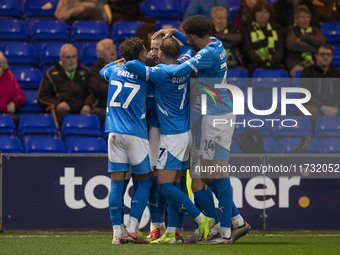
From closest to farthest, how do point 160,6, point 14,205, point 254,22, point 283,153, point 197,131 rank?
point 197,131 → point 14,205 → point 283,153 → point 254,22 → point 160,6

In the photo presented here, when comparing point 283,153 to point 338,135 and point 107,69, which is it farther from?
point 107,69

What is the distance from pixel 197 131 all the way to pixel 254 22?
458 centimetres

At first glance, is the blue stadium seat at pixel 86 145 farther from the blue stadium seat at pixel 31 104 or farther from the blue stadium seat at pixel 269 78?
the blue stadium seat at pixel 269 78

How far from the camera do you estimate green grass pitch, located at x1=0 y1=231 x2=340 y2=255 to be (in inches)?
277

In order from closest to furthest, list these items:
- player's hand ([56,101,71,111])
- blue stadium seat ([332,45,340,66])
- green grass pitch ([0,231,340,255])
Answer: green grass pitch ([0,231,340,255]) → player's hand ([56,101,71,111]) → blue stadium seat ([332,45,340,66])

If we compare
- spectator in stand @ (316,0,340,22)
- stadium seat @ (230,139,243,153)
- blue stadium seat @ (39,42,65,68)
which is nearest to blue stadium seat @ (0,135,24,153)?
blue stadium seat @ (39,42,65,68)

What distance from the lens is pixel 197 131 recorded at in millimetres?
8031

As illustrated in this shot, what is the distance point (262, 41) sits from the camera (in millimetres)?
12094

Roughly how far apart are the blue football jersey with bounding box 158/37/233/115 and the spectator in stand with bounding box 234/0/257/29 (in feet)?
16.0

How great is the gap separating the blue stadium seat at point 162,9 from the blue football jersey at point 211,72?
523cm

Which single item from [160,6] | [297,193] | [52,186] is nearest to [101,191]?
[52,186]

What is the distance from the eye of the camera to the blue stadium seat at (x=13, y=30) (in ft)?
41.4

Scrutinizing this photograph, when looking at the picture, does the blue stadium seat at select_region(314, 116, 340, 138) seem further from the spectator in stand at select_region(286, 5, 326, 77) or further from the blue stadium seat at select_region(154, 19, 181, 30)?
the blue stadium seat at select_region(154, 19, 181, 30)

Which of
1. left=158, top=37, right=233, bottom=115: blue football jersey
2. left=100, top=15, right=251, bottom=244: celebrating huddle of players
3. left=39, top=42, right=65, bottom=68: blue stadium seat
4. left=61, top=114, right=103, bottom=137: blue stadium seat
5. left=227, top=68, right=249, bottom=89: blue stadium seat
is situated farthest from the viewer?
left=39, top=42, right=65, bottom=68: blue stadium seat
